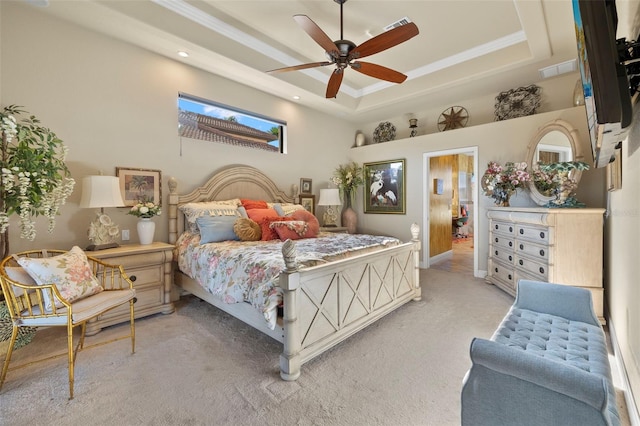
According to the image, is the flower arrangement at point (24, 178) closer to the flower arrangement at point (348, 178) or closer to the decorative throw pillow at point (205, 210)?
the decorative throw pillow at point (205, 210)

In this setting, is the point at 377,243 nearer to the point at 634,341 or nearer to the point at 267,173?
the point at 634,341

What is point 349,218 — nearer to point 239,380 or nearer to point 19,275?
point 239,380

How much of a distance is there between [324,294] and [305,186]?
10.6 ft

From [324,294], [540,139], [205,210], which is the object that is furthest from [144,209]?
[540,139]

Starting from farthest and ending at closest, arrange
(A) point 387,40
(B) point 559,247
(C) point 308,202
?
(C) point 308,202
(B) point 559,247
(A) point 387,40

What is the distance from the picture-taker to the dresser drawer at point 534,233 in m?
2.94

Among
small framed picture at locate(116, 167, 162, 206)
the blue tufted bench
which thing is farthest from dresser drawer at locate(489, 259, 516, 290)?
small framed picture at locate(116, 167, 162, 206)

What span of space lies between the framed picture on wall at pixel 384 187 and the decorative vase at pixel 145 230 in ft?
13.7

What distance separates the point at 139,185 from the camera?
10.7 ft

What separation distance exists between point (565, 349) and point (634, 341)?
1.19 ft

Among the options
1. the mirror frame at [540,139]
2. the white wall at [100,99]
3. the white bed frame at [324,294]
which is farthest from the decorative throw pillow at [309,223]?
the mirror frame at [540,139]

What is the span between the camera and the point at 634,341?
4.83 ft

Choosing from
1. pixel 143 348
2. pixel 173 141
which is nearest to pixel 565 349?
pixel 143 348

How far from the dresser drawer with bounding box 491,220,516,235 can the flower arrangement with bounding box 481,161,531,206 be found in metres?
0.32
